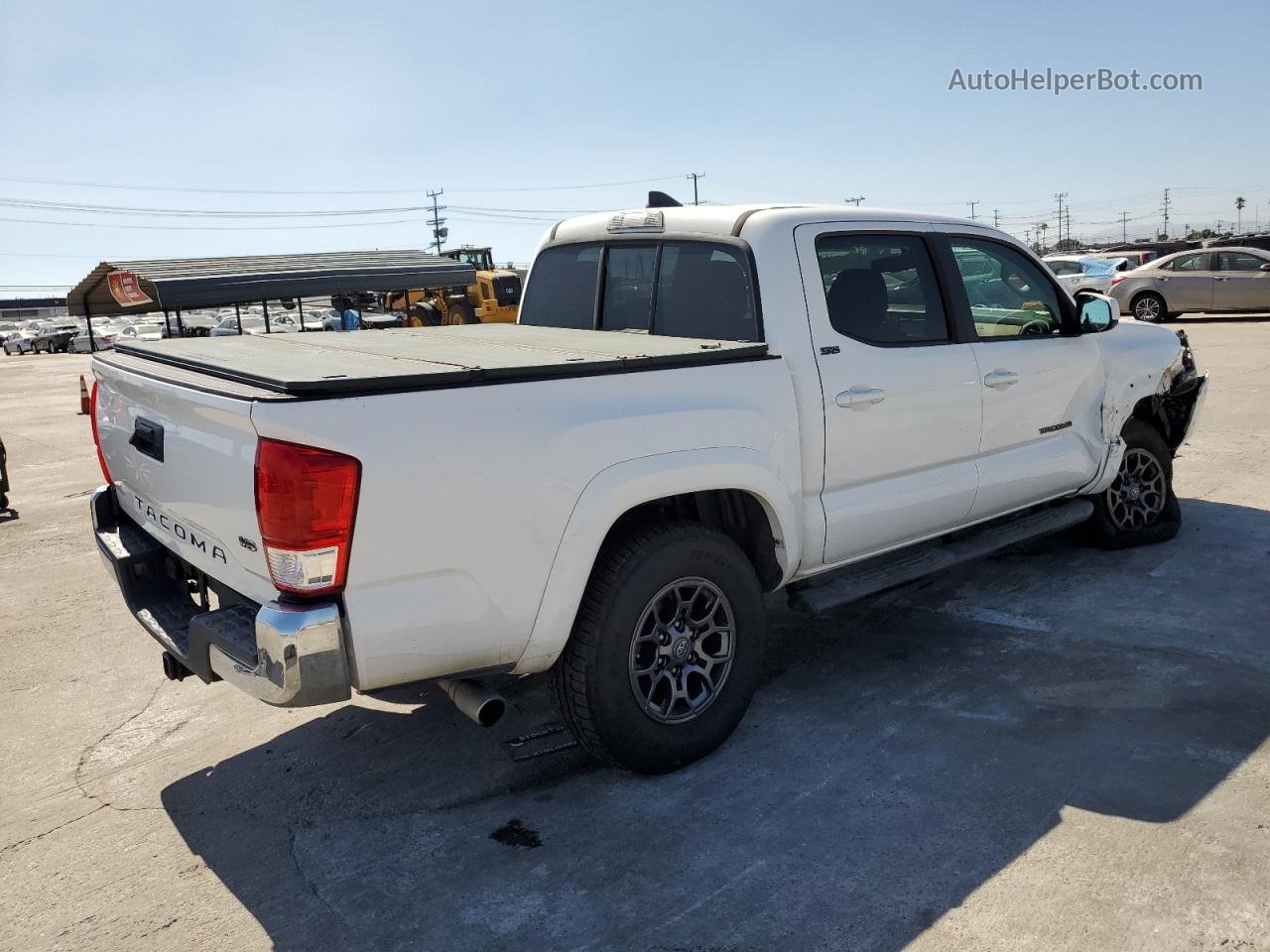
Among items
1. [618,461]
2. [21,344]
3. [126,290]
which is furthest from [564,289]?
[21,344]

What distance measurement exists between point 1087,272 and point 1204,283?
329 cm

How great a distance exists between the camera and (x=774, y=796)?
3408 mm

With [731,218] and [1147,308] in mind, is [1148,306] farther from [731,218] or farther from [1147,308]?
[731,218]

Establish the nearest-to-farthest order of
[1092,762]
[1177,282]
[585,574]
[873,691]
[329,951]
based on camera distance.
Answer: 1. [329,951]
2. [585,574]
3. [1092,762]
4. [873,691]
5. [1177,282]

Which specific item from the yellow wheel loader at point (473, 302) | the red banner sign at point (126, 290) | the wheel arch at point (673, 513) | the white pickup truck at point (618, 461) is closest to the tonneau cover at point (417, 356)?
the white pickup truck at point (618, 461)

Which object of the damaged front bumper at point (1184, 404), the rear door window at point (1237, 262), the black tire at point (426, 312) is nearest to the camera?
the damaged front bumper at point (1184, 404)

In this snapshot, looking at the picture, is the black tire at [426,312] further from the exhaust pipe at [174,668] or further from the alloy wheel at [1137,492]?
the exhaust pipe at [174,668]

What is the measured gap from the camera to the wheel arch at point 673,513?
315 centimetres

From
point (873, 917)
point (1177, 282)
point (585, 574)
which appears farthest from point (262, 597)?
point (1177, 282)

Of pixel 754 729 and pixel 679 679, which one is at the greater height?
pixel 679 679

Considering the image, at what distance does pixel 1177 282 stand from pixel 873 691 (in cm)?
2002

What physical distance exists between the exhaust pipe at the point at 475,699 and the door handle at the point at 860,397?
69.4 inches

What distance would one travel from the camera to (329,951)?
107 inches

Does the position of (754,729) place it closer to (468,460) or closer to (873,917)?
(873,917)
